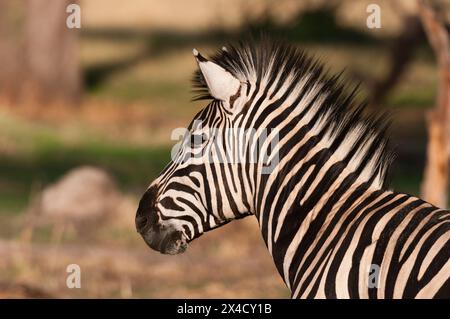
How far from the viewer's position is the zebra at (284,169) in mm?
5516

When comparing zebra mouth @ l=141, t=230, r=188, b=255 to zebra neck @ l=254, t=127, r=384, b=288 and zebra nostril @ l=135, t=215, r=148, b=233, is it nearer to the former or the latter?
zebra nostril @ l=135, t=215, r=148, b=233

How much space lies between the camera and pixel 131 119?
25.2 m

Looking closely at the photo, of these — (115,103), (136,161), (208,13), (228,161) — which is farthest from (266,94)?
(208,13)

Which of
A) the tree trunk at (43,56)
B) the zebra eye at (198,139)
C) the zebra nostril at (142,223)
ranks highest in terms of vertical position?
the tree trunk at (43,56)

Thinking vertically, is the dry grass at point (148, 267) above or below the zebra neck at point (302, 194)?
above

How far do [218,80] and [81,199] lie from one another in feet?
35.8

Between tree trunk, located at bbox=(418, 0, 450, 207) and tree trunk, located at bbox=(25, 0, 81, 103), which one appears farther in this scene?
tree trunk, located at bbox=(25, 0, 81, 103)

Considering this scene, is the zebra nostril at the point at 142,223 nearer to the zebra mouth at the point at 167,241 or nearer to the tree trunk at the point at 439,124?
the zebra mouth at the point at 167,241

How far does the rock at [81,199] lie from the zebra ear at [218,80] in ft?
34.7

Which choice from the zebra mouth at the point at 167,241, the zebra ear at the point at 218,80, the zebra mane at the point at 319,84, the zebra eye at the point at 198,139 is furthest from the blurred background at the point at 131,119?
the zebra mouth at the point at 167,241

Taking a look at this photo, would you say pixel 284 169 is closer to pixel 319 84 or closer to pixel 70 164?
pixel 319 84

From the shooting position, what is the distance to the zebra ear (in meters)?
5.65

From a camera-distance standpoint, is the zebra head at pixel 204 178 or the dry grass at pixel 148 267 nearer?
the zebra head at pixel 204 178

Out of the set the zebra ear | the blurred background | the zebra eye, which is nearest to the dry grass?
the blurred background
